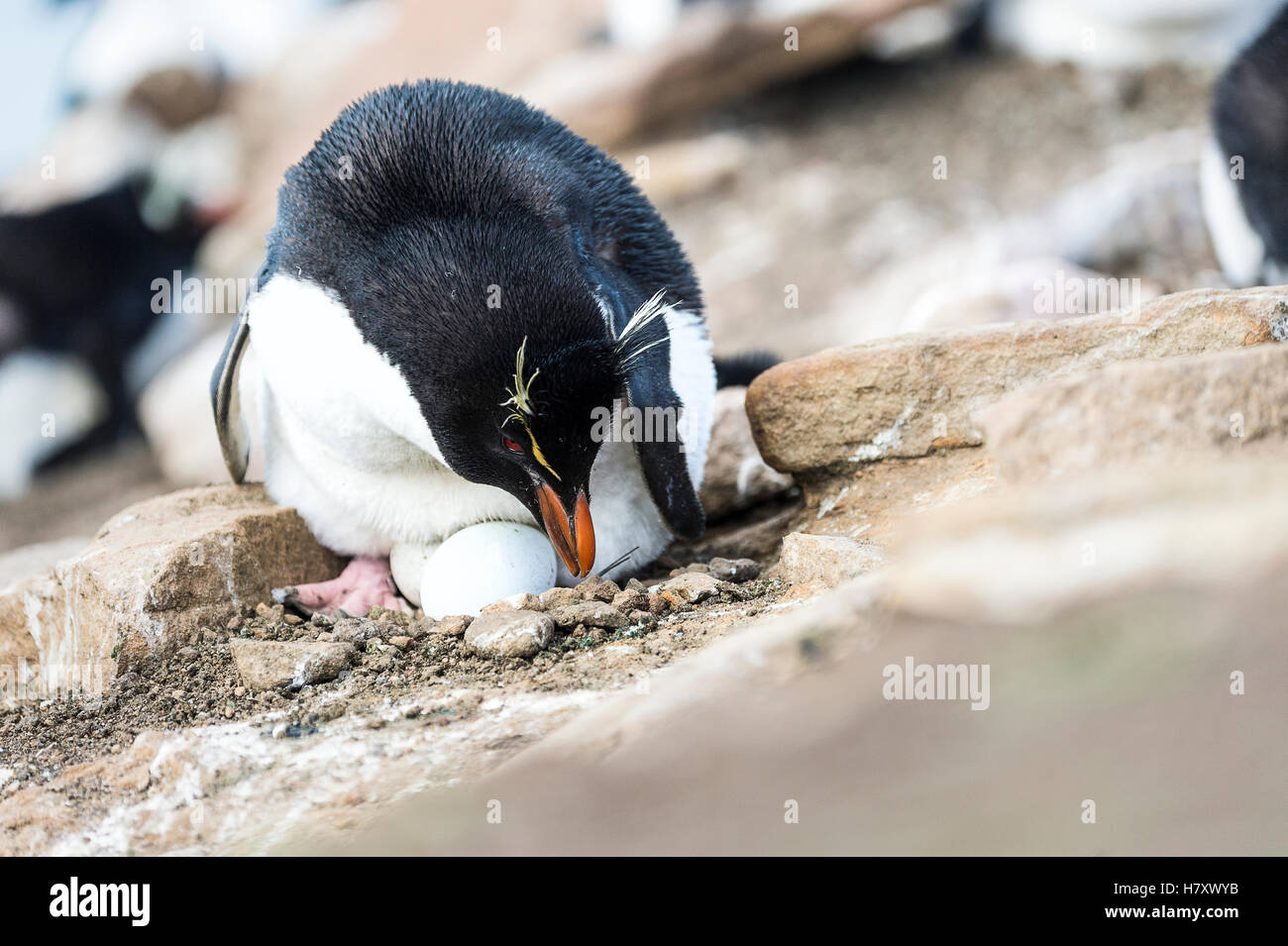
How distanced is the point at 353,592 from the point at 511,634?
3.14 ft

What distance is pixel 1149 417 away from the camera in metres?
1.99

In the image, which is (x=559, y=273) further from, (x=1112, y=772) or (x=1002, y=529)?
(x=1112, y=772)

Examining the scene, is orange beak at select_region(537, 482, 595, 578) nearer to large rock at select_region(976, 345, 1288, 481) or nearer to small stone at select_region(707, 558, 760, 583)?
small stone at select_region(707, 558, 760, 583)

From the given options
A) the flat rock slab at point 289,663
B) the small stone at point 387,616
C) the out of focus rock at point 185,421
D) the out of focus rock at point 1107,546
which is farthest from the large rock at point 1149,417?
the out of focus rock at point 185,421

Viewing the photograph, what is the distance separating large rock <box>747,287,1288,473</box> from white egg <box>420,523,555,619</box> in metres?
0.73

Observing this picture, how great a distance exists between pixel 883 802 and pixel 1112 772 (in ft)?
1.05

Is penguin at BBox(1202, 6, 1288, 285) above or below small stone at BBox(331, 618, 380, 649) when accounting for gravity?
above

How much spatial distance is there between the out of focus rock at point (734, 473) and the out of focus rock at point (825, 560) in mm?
1176

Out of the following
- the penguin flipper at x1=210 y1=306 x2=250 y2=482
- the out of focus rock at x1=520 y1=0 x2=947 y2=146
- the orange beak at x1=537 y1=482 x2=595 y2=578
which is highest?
the out of focus rock at x1=520 y1=0 x2=947 y2=146

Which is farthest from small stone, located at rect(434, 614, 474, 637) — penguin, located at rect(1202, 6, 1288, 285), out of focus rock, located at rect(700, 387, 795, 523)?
penguin, located at rect(1202, 6, 1288, 285)

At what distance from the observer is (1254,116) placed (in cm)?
521

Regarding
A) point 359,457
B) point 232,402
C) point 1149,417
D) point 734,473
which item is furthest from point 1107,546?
point 232,402

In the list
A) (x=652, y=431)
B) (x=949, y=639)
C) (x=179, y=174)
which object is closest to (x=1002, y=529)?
(x=949, y=639)

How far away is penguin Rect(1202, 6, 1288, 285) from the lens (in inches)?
199
